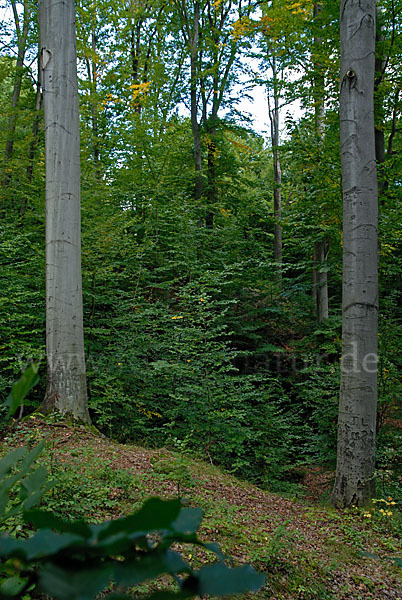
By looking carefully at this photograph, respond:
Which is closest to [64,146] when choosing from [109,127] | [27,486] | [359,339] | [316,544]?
[359,339]

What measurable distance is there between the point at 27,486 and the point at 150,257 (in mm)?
9421

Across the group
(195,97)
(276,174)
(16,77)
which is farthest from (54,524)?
(276,174)

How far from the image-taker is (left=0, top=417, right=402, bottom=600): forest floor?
2.80 m

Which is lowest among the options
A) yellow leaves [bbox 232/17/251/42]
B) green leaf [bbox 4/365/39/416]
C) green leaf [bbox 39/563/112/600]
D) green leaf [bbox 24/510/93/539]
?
green leaf [bbox 39/563/112/600]

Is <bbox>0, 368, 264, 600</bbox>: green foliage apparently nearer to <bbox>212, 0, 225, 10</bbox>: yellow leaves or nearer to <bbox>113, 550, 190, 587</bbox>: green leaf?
<bbox>113, 550, 190, 587</bbox>: green leaf

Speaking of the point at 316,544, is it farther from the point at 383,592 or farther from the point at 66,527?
the point at 66,527

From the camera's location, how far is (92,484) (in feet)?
11.3

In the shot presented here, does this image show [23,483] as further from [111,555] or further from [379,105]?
[379,105]

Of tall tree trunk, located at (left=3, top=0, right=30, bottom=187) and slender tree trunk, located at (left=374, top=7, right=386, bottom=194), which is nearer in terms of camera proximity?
slender tree trunk, located at (left=374, top=7, right=386, bottom=194)

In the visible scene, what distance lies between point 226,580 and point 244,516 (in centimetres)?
370

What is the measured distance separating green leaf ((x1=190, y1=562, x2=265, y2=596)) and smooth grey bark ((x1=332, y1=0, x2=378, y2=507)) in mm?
4558

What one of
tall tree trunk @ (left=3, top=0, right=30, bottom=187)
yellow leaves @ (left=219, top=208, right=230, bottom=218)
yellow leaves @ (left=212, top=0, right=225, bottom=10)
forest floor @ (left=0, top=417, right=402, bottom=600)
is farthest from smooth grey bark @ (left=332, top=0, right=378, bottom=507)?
yellow leaves @ (left=212, top=0, right=225, bottom=10)

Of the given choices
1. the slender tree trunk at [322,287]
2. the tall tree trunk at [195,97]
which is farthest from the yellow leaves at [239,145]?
the slender tree trunk at [322,287]

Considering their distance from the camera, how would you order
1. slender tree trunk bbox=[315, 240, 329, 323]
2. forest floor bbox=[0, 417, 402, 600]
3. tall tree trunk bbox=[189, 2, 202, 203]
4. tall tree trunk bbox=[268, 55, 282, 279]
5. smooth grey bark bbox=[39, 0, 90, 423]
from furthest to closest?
tall tree trunk bbox=[268, 55, 282, 279], tall tree trunk bbox=[189, 2, 202, 203], slender tree trunk bbox=[315, 240, 329, 323], smooth grey bark bbox=[39, 0, 90, 423], forest floor bbox=[0, 417, 402, 600]
